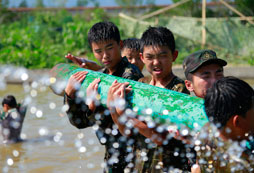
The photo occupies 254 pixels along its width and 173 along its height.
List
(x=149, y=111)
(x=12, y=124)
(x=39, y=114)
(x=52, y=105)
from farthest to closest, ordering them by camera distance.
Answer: (x=52, y=105) < (x=39, y=114) < (x=12, y=124) < (x=149, y=111)

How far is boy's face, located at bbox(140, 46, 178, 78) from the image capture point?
10.9 ft

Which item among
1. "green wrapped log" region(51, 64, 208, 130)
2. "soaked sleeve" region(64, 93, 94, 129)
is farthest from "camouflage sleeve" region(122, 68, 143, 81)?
"soaked sleeve" region(64, 93, 94, 129)

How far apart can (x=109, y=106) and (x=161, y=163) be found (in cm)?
53

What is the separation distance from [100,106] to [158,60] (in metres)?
0.55

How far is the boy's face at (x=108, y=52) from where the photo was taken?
3.67m

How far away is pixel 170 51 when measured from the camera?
11.1 ft

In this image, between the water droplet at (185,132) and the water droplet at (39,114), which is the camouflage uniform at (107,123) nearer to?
the water droplet at (185,132)

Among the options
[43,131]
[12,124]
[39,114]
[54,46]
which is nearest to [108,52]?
[12,124]

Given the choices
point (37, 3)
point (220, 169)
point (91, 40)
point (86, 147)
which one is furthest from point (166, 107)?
point (37, 3)

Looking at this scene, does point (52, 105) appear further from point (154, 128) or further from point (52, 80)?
point (154, 128)

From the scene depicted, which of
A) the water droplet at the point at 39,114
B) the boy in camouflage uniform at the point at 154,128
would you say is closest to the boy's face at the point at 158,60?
the boy in camouflage uniform at the point at 154,128

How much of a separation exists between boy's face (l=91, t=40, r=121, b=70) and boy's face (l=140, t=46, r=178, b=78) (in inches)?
13.4

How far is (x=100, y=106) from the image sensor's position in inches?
130

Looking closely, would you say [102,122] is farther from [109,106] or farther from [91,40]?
[91,40]
